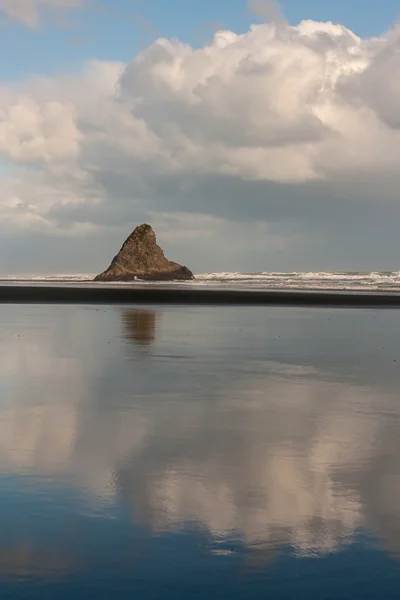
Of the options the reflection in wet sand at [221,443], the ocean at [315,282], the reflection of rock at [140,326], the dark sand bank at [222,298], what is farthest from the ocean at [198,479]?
the ocean at [315,282]

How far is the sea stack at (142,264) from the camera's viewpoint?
177300mm

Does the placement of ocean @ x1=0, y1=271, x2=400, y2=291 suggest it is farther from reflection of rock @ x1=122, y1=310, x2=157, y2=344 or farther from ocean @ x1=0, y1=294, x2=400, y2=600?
ocean @ x1=0, y1=294, x2=400, y2=600

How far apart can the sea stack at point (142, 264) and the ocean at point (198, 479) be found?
156m

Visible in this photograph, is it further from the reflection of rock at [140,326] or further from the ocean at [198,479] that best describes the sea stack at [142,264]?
the ocean at [198,479]

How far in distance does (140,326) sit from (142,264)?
147 m

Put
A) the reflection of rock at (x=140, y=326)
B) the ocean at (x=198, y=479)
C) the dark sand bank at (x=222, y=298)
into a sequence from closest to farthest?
the ocean at (x=198, y=479)
the reflection of rock at (x=140, y=326)
the dark sand bank at (x=222, y=298)

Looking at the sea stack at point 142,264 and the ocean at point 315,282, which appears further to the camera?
the sea stack at point 142,264

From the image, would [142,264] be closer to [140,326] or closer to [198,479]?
[140,326]

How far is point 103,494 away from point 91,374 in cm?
1022

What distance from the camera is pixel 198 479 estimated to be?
9234mm

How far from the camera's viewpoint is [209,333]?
31.2 metres

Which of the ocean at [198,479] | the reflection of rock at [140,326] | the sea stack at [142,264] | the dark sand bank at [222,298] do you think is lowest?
the ocean at [198,479]

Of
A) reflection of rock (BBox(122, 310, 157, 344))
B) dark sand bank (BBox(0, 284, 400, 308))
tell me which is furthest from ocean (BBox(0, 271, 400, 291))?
reflection of rock (BBox(122, 310, 157, 344))

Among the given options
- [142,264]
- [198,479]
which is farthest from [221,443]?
[142,264]
